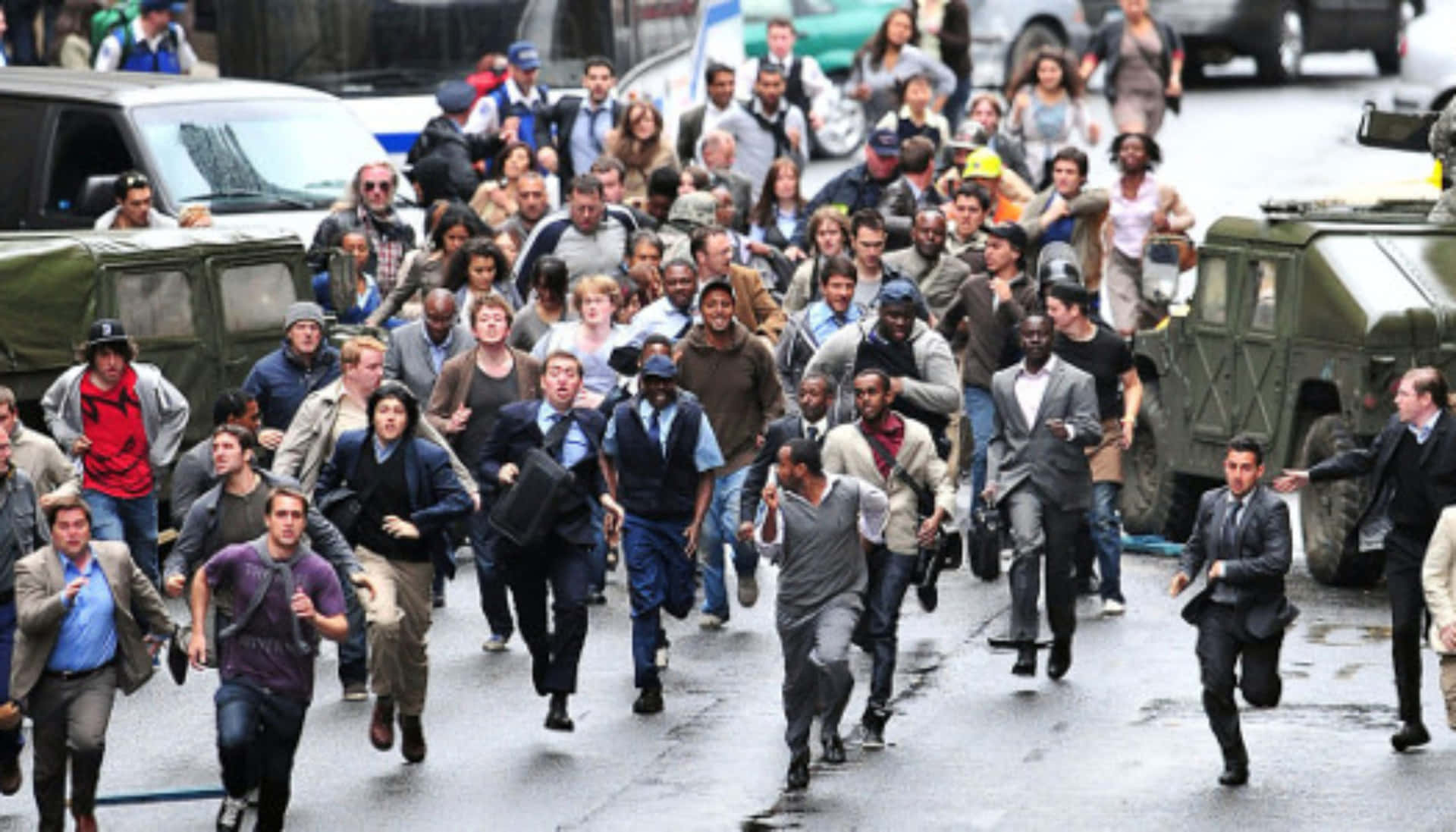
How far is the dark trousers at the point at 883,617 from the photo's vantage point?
14.7 m

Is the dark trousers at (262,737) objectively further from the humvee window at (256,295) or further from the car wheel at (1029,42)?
the car wheel at (1029,42)

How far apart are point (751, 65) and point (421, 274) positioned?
7.11m

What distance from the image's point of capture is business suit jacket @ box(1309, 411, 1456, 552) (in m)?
14.6

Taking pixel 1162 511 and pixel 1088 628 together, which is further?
pixel 1162 511

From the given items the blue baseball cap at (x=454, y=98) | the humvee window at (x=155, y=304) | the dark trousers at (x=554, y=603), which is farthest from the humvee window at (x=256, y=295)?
the blue baseball cap at (x=454, y=98)

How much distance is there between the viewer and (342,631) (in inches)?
515

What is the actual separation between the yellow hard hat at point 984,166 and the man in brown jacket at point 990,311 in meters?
3.70

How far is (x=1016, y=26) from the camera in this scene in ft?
121

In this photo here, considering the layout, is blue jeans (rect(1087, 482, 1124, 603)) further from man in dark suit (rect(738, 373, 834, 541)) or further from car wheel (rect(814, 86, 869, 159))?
car wheel (rect(814, 86, 869, 159))

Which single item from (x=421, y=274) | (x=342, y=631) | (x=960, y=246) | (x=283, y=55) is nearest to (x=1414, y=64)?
(x=283, y=55)

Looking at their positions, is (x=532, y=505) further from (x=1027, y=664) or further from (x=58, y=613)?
(x=58, y=613)

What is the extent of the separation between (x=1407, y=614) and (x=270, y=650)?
475 centimetres

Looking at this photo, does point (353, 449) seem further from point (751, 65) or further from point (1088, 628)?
point (751, 65)

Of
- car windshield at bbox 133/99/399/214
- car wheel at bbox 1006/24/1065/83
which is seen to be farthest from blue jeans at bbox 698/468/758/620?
car wheel at bbox 1006/24/1065/83
